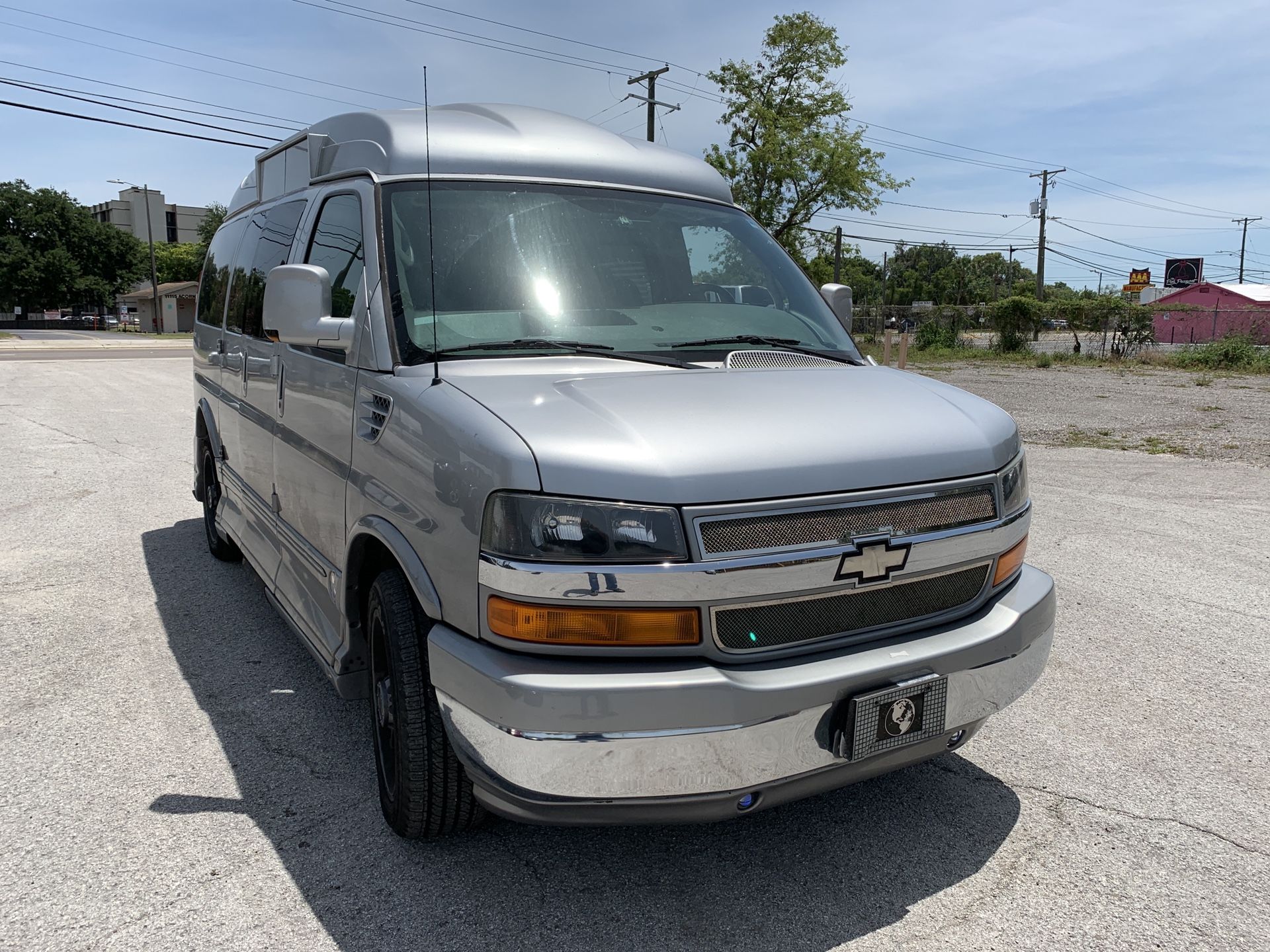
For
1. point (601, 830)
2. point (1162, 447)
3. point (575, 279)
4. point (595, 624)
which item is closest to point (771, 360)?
point (575, 279)

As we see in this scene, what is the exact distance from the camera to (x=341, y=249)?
11.3 ft

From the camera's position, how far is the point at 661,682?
2.18 metres

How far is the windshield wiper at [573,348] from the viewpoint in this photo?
2969 mm

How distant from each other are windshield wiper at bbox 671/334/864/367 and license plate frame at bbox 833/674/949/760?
4.37ft

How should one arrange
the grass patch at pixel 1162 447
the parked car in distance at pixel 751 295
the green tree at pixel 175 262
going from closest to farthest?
the parked car in distance at pixel 751 295 → the grass patch at pixel 1162 447 → the green tree at pixel 175 262

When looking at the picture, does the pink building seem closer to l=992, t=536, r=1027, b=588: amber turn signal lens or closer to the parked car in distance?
the parked car in distance

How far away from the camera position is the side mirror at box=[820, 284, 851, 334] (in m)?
4.14

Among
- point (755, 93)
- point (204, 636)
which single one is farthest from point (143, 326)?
point (204, 636)

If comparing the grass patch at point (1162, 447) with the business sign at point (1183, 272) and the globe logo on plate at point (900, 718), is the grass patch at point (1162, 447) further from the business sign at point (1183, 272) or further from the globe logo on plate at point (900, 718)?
the business sign at point (1183, 272)

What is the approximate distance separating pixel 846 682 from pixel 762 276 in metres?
2.02

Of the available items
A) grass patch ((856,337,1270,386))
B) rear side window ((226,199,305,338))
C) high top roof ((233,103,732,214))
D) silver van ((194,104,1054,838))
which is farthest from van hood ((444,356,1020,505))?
grass patch ((856,337,1270,386))

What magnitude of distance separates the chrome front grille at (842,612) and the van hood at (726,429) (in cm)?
28

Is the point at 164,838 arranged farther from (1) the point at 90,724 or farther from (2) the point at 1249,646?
(2) the point at 1249,646

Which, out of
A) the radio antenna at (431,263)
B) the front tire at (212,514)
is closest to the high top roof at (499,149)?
the radio antenna at (431,263)
